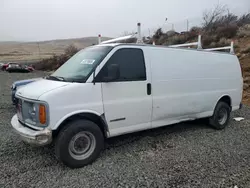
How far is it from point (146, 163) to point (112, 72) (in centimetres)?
171

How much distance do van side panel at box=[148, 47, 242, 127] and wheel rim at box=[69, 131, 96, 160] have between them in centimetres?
142

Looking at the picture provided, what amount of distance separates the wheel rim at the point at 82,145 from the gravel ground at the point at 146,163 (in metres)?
0.23

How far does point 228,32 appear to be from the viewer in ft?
64.2

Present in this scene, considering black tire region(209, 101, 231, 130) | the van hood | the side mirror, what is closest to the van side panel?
black tire region(209, 101, 231, 130)

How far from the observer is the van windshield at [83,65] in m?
3.82

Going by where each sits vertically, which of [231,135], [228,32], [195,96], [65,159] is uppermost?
[228,32]

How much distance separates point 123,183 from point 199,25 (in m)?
27.6

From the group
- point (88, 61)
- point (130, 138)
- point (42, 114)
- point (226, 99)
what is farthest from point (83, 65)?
point (226, 99)

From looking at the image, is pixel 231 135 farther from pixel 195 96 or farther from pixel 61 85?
pixel 61 85

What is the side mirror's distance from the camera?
370 centimetres

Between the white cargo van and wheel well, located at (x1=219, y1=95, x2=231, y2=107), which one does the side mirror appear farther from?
wheel well, located at (x1=219, y1=95, x2=231, y2=107)

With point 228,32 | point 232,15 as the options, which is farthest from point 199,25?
point 228,32

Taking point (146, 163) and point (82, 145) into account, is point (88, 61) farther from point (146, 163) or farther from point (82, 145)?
point (146, 163)

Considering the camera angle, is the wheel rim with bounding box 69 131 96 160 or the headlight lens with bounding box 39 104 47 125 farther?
the wheel rim with bounding box 69 131 96 160
